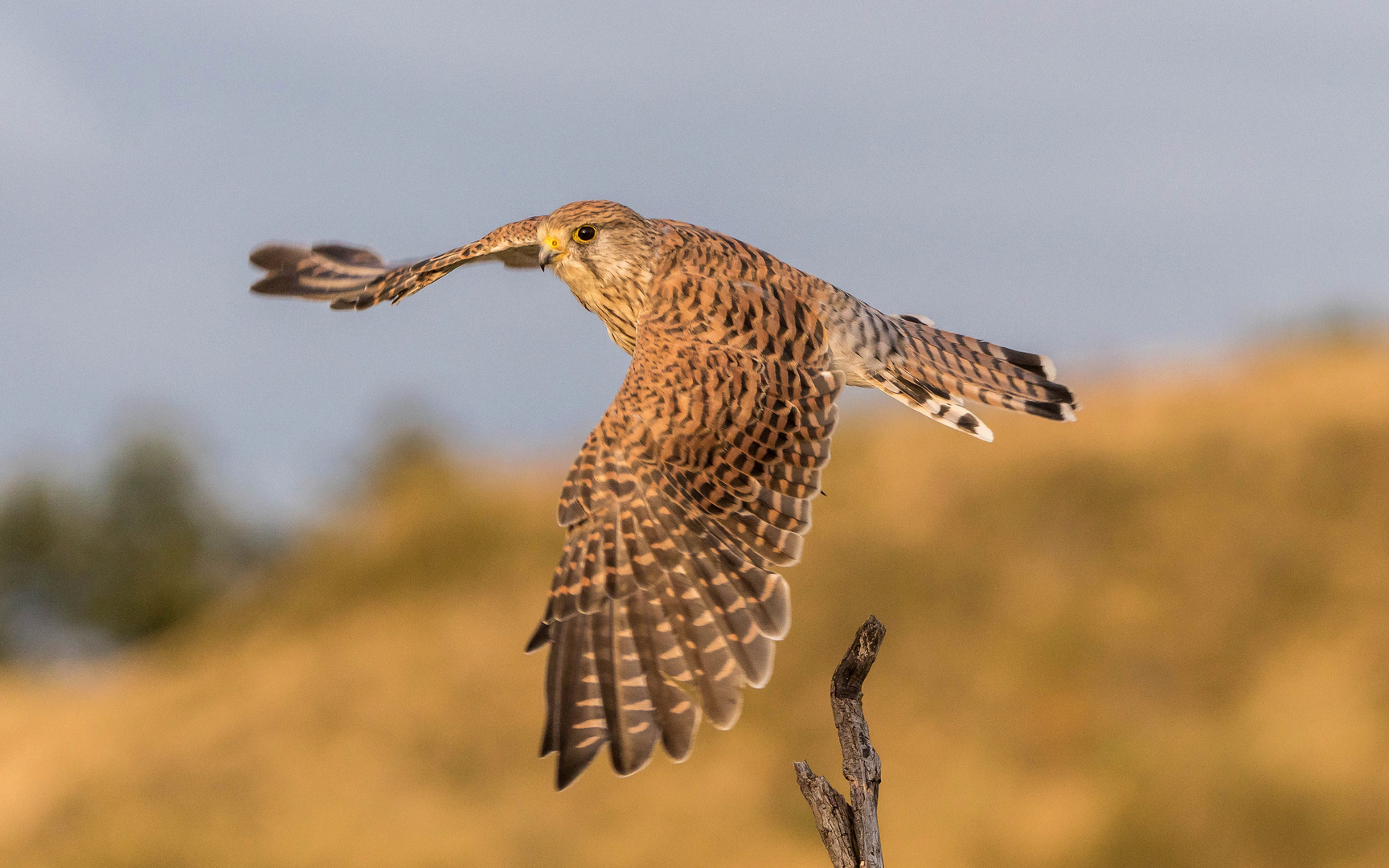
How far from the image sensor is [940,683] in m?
12.5

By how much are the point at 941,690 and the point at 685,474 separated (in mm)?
9773

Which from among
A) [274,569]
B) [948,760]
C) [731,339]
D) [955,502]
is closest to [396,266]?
[731,339]

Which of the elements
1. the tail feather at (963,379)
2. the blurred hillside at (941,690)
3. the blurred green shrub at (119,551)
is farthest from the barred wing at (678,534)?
the blurred green shrub at (119,551)

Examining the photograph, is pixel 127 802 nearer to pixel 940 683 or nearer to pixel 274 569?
pixel 274 569

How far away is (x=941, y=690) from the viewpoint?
40.9 ft

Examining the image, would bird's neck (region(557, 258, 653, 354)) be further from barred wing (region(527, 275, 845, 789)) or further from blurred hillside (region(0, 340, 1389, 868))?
blurred hillside (region(0, 340, 1389, 868))

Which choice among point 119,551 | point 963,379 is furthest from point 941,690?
point 119,551

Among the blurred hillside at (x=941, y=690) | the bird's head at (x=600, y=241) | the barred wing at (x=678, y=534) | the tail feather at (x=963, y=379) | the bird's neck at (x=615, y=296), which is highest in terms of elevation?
the bird's head at (x=600, y=241)

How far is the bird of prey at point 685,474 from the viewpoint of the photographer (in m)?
3.19

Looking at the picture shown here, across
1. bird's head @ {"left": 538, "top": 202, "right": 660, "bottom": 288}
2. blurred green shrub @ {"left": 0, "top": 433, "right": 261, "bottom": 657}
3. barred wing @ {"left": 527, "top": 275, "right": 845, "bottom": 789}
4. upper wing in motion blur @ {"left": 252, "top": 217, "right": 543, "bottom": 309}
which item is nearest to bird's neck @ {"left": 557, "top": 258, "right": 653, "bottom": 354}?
bird's head @ {"left": 538, "top": 202, "right": 660, "bottom": 288}

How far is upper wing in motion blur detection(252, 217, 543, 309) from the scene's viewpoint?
4.00m

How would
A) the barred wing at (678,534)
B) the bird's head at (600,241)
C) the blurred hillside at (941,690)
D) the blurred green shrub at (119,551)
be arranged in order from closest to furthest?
the barred wing at (678,534), the bird's head at (600,241), the blurred hillside at (941,690), the blurred green shrub at (119,551)

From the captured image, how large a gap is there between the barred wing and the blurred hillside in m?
8.37

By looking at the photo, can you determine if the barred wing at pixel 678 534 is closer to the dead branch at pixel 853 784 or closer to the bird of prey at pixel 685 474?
the bird of prey at pixel 685 474
